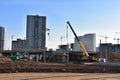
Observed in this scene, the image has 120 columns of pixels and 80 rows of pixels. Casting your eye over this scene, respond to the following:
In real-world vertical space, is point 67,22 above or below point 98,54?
above

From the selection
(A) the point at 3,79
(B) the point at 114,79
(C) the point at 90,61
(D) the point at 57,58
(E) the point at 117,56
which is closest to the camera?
(A) the point at 3,79

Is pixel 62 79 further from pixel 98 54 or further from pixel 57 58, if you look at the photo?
pixel 98 54

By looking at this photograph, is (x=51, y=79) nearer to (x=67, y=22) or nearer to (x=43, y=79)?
(x=43, y=79)

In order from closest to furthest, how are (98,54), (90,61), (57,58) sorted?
(90,61)
(57,58)
(98,54)

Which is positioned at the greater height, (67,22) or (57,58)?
(67,22)

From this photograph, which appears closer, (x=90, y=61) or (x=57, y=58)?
(x=90, y=61)

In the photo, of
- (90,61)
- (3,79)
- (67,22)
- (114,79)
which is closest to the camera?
(3,79)

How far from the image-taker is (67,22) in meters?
132

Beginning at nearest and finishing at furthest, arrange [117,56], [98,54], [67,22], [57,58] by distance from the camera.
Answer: [67,22]
[57,58]
[117,56]
[98,54]

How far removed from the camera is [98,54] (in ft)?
639

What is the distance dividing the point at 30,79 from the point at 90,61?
276ft

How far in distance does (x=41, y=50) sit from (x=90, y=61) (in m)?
78.7

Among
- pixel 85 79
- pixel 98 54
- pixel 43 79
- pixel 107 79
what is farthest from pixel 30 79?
pixel 98 54

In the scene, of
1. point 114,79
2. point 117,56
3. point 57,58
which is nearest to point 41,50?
point 57,58
